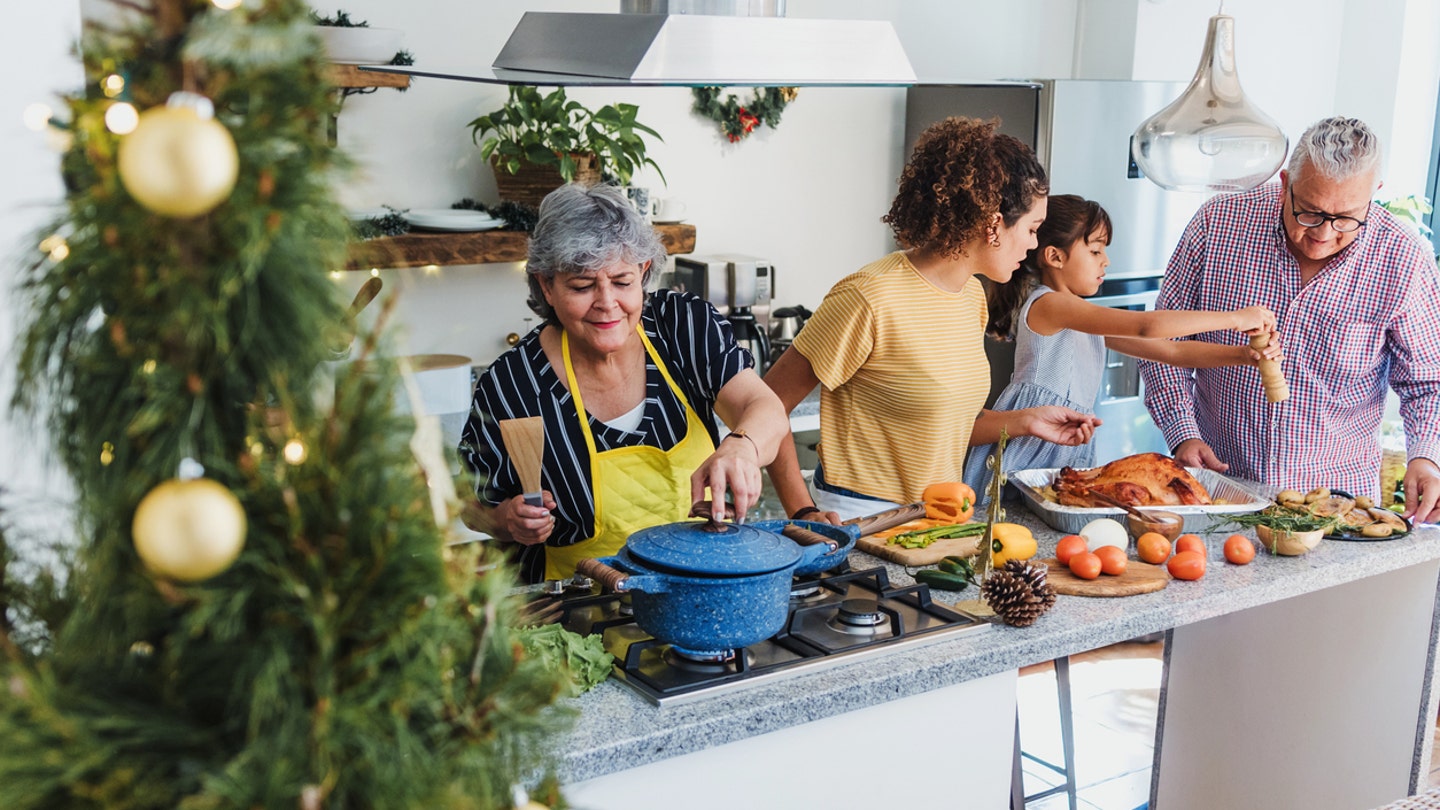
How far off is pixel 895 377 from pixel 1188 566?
0.67m

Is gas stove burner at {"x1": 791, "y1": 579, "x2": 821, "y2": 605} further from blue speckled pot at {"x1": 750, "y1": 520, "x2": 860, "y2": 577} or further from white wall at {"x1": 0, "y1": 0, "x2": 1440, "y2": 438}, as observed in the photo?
white wall at {"x1": 0, "y1": 0, "x2": 1440, "y2": 438}

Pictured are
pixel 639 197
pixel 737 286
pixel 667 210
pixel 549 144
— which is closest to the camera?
pixel 549 144

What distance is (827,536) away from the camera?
1.83m

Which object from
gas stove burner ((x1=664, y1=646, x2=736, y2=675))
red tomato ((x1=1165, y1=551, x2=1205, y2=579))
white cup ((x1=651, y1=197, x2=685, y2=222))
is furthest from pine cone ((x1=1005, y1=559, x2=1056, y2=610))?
white cup ((x1=651, y1=197, x2=685, y2=222))

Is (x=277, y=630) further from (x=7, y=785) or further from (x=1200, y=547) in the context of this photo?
(x=1200, y=547)

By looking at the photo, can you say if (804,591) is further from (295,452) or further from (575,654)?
(295,452)

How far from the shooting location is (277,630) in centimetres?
61

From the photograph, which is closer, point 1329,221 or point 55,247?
point 55,247

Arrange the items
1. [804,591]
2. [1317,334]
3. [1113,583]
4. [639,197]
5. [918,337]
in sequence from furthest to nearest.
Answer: [639,197] → [1317,334] → [918,337] → [1113,583] → [804,591]

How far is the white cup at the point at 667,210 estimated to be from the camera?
158 inches

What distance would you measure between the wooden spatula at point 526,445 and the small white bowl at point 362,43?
1.42 meters

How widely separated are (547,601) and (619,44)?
2.62 ft

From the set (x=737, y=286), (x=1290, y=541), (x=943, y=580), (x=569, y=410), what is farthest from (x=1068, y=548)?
(x=737, y=286)

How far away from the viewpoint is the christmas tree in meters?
0.59
